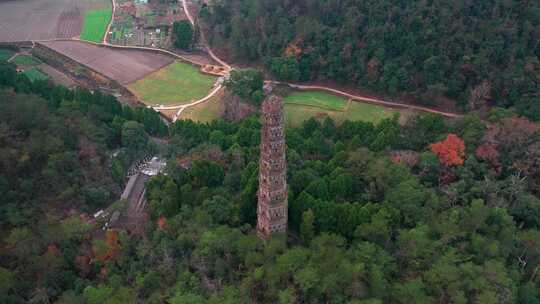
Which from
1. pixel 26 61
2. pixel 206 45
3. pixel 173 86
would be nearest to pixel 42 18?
pixel 26 61

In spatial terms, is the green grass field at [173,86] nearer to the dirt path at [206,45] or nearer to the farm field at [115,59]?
the farm field at [115,59]

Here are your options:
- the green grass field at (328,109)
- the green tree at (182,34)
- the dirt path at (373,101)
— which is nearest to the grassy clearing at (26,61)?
the green tree at (182,34)

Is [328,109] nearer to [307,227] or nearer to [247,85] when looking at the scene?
[247,85]

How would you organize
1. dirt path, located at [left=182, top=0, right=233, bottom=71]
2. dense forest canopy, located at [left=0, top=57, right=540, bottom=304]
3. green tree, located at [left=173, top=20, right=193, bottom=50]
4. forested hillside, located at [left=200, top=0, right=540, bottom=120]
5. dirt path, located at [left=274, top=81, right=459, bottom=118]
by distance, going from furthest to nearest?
green tree, located at [left=173, top=20, right=193, bottom=50] → dirt path, located at [left=182, top=0, right=233, bottom=71] → dirt path, located at [left=274, top=81, right=459, bottom=118] → forested hillside, located at [left=200, top=0, right=540, bottom=120] → dense forest canopy, located at [left=0, top=57, right=540, bottom=304]

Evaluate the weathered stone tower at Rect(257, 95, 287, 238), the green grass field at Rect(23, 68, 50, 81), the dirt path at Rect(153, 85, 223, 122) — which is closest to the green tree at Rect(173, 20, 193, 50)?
the dirt path at Rect(153, 85, 223, 122)

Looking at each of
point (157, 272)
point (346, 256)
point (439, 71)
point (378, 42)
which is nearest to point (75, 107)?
point (157, 272)

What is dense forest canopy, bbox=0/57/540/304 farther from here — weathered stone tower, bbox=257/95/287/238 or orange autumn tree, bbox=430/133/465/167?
weathered stone tower, bbox=257/95/287/238
